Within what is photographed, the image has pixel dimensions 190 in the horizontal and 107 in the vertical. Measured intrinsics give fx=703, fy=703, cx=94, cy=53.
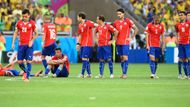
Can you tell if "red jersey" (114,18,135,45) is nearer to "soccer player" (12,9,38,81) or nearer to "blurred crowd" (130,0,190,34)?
"soccer player" (12,9,38,81)

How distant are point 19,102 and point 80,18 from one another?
10.3 m

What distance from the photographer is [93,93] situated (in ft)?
60.6

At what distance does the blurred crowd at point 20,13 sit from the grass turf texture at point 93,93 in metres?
16.2

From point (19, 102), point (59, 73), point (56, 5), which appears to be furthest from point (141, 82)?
point (56, 5)

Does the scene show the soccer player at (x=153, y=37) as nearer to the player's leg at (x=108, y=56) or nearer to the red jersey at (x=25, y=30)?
the player's leg at (x=108, y=56)

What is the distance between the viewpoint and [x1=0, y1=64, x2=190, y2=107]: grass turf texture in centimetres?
1591

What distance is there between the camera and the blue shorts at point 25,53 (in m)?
23.7

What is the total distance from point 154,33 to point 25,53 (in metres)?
5.21

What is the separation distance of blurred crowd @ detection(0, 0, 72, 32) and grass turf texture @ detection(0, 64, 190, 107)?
1622 centimetres

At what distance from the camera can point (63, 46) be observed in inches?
1569

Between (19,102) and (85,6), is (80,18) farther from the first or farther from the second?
(85,6)

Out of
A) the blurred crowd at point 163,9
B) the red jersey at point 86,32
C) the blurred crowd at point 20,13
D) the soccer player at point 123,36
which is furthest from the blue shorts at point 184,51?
the blurred crowd at point 163,9

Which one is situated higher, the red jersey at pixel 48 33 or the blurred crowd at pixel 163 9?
the blurred crowd at pixel 163 9

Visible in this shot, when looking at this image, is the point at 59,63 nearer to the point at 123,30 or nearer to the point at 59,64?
the point at 59,64
